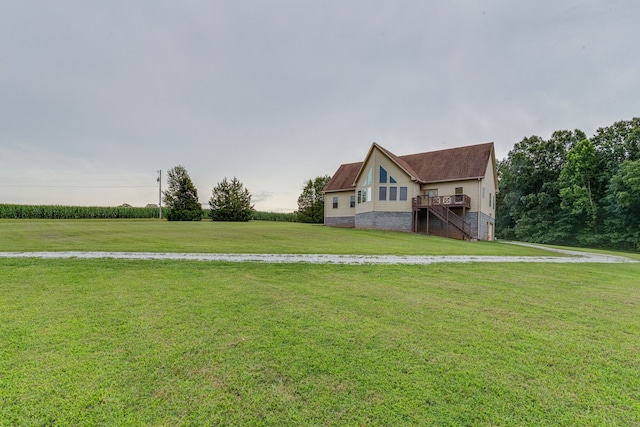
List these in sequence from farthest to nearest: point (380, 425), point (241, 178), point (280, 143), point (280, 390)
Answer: point (241, 178) → point (280, 143) → point (280, 390) → point (380, 425)

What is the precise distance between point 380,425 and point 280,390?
32.5 inches

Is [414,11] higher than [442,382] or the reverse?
higher

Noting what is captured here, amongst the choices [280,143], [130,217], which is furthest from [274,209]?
[280,143]

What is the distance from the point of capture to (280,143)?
20766 mm

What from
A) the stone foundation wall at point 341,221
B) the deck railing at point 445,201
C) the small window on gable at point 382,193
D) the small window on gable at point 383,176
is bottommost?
the stone foundation wall at point 341,221

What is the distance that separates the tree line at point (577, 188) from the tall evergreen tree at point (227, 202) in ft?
120

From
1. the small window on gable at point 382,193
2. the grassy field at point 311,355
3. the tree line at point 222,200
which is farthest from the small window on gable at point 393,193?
the tree line at point 222,200

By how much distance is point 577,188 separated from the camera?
27734 millimetres

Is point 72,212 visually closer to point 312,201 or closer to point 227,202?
point 227,202

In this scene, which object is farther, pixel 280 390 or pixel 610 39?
pixel 610 39

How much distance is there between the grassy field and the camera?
78.4 inches

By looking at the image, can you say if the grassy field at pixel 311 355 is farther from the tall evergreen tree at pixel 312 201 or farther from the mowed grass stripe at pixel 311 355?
the tall evergreen tree at pixel 312 201

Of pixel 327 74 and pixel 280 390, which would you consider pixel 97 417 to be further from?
pixel 327 74

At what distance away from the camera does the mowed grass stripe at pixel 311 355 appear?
199cm
